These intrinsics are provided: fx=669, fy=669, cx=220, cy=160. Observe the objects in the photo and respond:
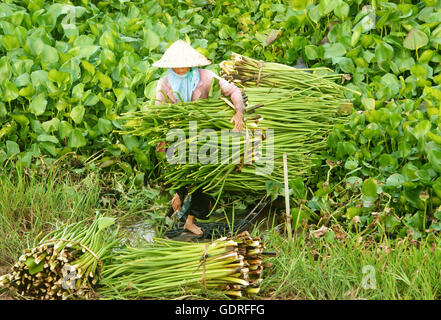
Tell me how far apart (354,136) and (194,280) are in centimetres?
137

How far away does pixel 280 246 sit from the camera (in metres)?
3.30

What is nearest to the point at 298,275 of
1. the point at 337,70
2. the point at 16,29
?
the point at 337,70

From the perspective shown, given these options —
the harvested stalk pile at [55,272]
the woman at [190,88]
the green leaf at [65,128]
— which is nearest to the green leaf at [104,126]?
the green leaf at [65,128]

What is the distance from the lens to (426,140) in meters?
3.48

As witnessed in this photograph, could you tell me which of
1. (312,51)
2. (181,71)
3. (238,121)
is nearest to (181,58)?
(181,71)

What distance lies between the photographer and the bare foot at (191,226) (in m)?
3.58

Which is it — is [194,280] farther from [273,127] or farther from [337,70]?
[337,70]

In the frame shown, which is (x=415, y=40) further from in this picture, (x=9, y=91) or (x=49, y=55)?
(x=9, y=91)

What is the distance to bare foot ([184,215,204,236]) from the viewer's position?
3582 mm

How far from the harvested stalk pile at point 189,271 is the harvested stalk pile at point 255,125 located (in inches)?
22.2

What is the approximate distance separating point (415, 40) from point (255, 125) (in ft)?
4.10

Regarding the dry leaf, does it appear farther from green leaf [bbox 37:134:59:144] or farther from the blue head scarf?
green leaf [bbox 37:134:59:144]

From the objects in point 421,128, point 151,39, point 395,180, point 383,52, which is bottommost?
point 395,180

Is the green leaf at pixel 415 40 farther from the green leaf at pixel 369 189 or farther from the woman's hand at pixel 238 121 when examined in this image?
the woman's hand at pixel 238 121
